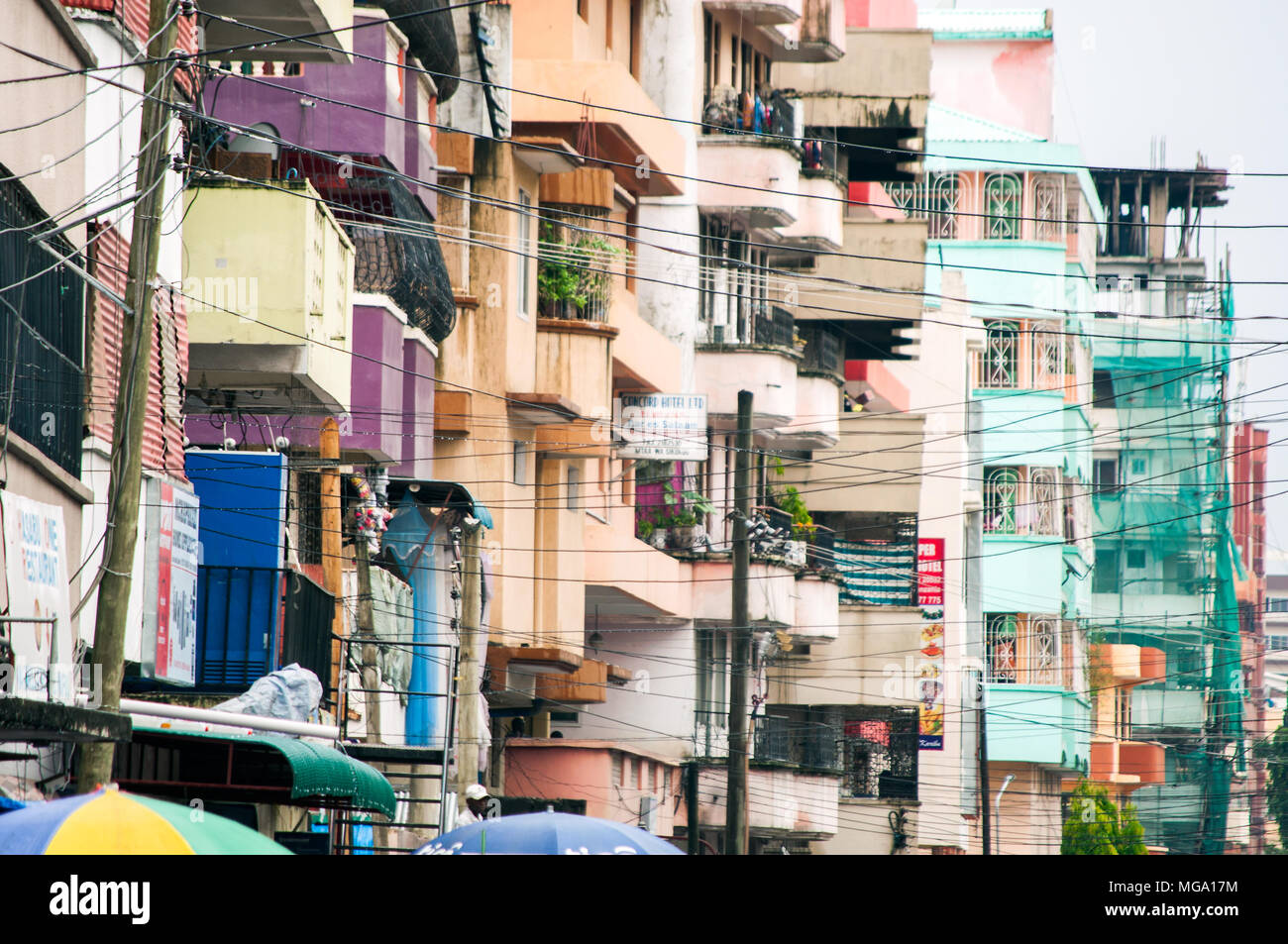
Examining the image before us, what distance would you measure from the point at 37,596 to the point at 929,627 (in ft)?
135

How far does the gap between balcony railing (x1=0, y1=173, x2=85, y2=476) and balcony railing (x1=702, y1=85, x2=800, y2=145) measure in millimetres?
25435

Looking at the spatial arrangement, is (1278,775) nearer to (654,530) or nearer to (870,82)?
(870,82)

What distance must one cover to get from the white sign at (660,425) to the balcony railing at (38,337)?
20.1 m

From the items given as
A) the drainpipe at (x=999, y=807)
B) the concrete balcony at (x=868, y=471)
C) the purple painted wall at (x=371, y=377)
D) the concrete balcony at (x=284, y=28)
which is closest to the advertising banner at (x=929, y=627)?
the concrete balcony at (x=868, y=471)

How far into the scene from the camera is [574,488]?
3572cm

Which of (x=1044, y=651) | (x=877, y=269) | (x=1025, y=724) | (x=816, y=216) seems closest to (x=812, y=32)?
(x=816, y=216)

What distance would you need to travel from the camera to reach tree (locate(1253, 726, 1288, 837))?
109 meters

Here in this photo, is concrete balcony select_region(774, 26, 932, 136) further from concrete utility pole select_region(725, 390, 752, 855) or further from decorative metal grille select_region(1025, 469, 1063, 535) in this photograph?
decorative metal grille select_region(1025, 469, 1063, 535)

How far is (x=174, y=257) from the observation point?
2109 centimetres

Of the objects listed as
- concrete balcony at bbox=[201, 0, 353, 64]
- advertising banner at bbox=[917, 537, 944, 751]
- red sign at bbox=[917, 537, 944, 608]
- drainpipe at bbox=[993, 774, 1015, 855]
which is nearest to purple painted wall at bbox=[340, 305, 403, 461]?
concrete balcony at bbox=[201, 0, 353, 64]

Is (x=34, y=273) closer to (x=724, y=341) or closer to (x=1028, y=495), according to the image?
(x=724, y=341)

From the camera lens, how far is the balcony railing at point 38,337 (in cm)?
1556
